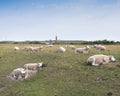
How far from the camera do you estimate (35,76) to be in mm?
Result: 22031

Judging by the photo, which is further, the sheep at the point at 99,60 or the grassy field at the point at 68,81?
the sheep at the point at 99,60

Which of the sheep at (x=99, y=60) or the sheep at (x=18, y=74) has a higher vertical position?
the sheep at (x=99, y=60)

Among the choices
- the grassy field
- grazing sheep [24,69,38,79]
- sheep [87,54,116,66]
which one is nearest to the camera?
the grassy field

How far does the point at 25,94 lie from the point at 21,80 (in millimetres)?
3868

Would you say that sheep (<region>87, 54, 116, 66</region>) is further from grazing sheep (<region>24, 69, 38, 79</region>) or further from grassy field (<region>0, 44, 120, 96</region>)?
grazing sheep (<region>24, 69, 38, 79</region>)

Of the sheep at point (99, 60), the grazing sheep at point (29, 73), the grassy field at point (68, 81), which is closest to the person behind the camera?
the grassy field at point (68, 81)

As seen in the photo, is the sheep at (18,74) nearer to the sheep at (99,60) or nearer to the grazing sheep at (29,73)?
the grazing sheep at (29,73)

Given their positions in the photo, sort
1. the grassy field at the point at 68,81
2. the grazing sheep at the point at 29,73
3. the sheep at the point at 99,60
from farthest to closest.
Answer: the sheep at the point at 99,60
the grazing sheep at the point at 29,73
the grassy field at the point at 68,81

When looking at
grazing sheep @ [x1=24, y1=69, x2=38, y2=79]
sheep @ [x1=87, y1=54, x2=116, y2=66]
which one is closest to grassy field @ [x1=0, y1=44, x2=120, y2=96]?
sheep @ [x1=87, y1=54, x2=116, y2=66]

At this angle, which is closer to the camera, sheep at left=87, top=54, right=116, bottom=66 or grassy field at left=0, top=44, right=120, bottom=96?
grassy field at left=0, top=44, right=120, bottom=96

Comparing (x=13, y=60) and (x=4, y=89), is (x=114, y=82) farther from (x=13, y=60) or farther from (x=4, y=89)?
(x=13, y=60)

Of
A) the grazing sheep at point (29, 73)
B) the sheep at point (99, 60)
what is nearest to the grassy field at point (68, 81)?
the sheep at point (99, 60)

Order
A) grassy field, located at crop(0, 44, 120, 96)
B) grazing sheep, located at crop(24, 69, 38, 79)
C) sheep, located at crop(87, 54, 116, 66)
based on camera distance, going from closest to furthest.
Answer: grassy field, located at crop(0, 44, 120, 96)
grazing sheep, located at crop(24, 69, 38, 79)
sheep, located at crop(87, 54, 116, 66)

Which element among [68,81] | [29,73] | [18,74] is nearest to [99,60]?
[68,81]
